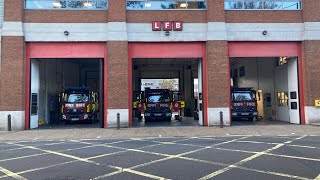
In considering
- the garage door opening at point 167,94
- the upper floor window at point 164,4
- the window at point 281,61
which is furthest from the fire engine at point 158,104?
the window at point 281,61

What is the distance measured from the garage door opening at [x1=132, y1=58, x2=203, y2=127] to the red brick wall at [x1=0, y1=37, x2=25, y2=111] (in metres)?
7.24

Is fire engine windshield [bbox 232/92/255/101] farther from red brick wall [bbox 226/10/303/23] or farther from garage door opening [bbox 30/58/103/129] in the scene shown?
garage door opening [bbox 30/58/103/129]

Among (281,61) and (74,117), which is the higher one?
(281,61)

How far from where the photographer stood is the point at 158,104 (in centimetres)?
2378

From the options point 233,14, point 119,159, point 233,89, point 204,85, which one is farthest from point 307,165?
point 233,89

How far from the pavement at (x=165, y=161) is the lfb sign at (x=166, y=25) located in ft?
29.7

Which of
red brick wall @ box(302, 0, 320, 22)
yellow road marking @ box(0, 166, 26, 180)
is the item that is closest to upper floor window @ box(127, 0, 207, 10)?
red brick wall @ box(302, 0, 320, 22)

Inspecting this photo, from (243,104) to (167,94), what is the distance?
5637 mm

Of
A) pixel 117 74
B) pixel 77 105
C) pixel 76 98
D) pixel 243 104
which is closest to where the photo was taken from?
pixel 117 74

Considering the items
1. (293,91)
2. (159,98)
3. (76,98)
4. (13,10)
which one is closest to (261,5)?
(293,91)

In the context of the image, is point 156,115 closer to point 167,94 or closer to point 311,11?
point 167,94

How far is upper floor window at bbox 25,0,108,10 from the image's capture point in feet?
62.9

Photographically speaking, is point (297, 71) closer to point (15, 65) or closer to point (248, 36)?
point (248, 36)

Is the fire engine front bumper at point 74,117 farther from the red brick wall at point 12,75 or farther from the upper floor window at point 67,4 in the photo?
the upper floor window at point 67,4
